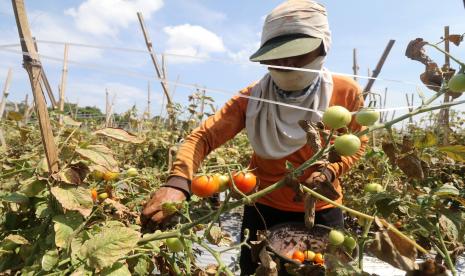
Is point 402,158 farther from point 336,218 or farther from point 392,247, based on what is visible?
point 336,218

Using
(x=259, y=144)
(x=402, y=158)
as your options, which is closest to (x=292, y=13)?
(x=259, y=144)

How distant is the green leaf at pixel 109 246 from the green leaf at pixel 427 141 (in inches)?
24.4

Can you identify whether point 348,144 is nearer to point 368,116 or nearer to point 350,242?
point 368,116

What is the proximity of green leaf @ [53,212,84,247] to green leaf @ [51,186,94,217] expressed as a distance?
4 cm

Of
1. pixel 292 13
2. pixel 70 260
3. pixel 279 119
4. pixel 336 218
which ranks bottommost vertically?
pixel 336 218

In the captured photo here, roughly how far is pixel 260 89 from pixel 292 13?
356 mm

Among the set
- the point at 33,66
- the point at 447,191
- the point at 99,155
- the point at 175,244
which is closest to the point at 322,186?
the point at 447,191

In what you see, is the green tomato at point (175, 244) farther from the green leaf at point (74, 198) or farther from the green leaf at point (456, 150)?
the green leaf at point (456, 150)

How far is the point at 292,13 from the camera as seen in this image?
131 centimetres

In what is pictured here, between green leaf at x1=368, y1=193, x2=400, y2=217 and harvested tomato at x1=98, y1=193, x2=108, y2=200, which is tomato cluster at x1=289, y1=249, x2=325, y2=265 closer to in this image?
green leaf at x1=368, y1=193, x2=400, y2=217

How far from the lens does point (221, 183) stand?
89cm

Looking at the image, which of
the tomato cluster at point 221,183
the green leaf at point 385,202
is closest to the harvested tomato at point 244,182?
the tomato cluster at point 221,183

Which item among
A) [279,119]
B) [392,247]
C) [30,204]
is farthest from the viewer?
[279,119]

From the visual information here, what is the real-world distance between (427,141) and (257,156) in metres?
0.91
